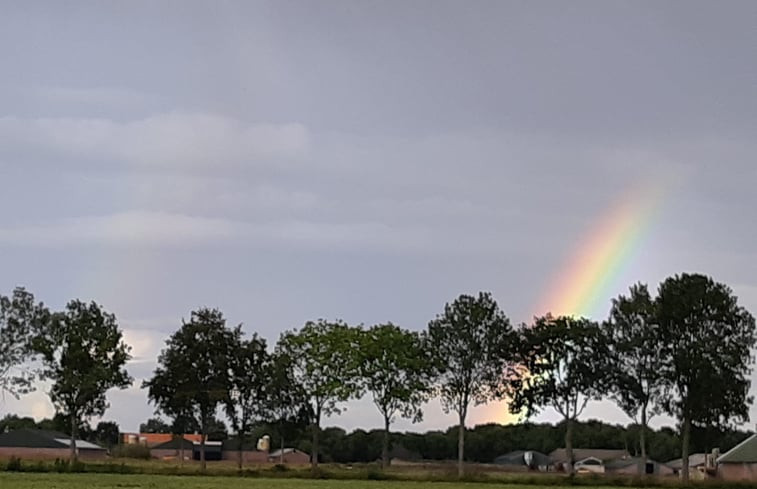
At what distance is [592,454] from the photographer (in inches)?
6398

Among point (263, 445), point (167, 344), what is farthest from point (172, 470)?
point (263, 445)

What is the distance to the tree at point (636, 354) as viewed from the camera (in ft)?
300

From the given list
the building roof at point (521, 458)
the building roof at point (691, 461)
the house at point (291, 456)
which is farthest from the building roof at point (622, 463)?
the house at point (291, 456)

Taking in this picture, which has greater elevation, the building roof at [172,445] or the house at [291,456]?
the building roof at [172,445]

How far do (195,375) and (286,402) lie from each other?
9.07 metres

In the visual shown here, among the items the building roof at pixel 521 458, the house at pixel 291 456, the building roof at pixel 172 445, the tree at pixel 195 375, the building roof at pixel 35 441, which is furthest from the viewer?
the building roof at pixel 172 445

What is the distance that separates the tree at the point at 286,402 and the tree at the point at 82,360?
45.7ft

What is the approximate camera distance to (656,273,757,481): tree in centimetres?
8688

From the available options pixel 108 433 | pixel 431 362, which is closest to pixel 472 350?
pixel 431 362

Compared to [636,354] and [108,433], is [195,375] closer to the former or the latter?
[636,354]

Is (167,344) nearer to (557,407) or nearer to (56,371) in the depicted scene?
(56,371)

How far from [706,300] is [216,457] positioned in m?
79.8

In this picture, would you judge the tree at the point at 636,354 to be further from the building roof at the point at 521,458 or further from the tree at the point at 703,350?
the building roof at the point at 521,458

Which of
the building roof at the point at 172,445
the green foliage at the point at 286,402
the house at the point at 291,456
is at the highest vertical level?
the green foliage at the point at 286,402
